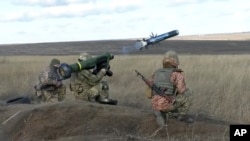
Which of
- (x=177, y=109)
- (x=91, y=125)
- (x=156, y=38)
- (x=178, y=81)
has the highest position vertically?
(x=156, y=38)

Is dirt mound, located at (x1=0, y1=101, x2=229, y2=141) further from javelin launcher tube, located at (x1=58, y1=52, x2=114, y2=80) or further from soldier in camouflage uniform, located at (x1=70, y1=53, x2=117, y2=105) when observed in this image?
soldier in camouflage uniform, located at (x1=70, y1=53, x2=117, y2=105)

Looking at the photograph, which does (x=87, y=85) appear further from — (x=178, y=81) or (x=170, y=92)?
(x=178, y=81)

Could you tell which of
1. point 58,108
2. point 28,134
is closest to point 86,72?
point 58,108

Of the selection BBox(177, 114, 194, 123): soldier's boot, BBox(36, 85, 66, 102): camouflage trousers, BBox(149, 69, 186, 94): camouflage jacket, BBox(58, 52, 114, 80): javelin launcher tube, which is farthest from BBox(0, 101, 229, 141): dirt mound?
BBox(36, 85, 66, 102): camouflage trousers

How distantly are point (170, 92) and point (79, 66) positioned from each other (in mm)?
2995

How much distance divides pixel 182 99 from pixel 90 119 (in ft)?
5.21

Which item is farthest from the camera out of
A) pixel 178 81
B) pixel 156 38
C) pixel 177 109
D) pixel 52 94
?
pixel 52 94

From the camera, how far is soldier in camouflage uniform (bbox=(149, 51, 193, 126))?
904cm

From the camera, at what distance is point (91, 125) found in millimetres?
9266

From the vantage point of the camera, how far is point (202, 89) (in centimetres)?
1528

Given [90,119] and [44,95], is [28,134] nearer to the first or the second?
[90,119]

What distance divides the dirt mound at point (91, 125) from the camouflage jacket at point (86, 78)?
196 centimetres

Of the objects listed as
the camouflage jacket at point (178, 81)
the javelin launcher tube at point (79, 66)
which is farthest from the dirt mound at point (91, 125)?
the javelin launcher tube at point (79, 66)

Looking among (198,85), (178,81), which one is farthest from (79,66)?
(198,85)
